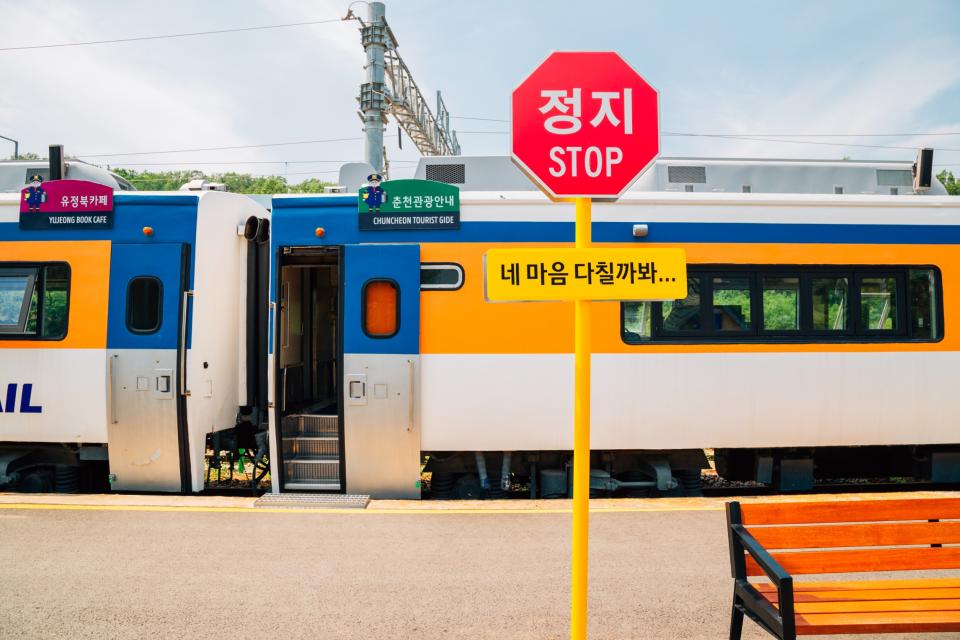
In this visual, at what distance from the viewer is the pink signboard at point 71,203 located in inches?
227

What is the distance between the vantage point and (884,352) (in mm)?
5859

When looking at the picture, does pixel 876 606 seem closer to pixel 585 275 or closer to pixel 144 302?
pixel 585 275

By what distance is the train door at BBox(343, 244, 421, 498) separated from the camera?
5.57 meters

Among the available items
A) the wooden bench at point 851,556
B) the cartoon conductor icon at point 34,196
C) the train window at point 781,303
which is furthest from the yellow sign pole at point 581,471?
the cartoon conductor icon at point 34,196

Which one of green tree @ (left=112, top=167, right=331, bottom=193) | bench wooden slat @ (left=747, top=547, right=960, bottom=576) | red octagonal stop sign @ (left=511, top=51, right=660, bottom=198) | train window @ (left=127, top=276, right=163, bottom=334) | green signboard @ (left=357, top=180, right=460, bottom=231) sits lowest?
bench wooden slat @ (left=747, top=547, right=960, bottom=576)

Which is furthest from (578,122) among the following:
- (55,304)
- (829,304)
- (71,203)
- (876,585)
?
(55,304)

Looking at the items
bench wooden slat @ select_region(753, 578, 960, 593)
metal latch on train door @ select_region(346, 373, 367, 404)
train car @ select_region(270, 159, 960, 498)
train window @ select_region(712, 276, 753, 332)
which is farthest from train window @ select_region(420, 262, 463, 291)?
bench wooden slat @ select_region(753, 578, 960, 593)

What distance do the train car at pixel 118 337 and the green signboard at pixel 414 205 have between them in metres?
1.70

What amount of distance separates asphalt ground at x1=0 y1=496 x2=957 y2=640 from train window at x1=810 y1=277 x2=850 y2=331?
2.04 metres

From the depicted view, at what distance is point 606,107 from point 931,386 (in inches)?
206

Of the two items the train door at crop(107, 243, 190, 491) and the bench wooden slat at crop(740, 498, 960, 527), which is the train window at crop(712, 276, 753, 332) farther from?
the train door at crop(107, 243, 190, 491)

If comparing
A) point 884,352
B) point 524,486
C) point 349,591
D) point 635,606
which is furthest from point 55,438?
point 884,352

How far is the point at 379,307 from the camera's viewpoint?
572cm

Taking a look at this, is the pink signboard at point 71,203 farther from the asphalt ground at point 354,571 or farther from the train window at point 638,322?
the train window at point 638,322
